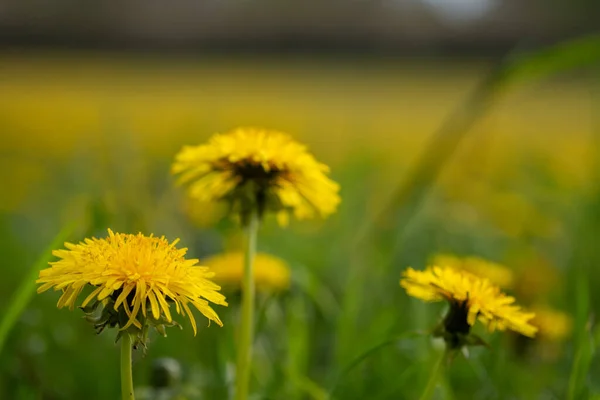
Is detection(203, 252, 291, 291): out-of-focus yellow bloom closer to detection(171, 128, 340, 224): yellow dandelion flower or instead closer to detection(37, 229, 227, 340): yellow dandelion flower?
detection(171, 128, 340, 224): yellow dandelion flower

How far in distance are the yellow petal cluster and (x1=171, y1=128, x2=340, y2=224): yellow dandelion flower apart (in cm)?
15

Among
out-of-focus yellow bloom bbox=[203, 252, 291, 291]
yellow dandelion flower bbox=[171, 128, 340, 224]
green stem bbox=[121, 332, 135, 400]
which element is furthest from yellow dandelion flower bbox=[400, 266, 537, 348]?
out-of-focus yellow bloom bbox=[203, 252, 291, 291]

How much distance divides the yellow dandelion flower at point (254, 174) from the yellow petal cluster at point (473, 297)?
15 centimetres

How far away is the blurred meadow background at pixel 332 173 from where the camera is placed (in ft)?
3.52

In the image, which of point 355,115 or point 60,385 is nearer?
point 60,385

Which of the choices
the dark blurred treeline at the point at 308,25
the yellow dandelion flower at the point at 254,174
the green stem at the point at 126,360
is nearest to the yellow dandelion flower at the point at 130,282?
the green stem at the point at 126,360

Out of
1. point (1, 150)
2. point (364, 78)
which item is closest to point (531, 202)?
point (1, 150)

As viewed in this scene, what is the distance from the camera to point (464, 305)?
0.71m

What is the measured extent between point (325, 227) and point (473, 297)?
5.65 ft

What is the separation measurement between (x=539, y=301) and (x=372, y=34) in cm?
387

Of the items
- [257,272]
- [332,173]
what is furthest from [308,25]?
[257,272]

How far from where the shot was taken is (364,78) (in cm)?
507

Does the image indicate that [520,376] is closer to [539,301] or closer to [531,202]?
[539,301]

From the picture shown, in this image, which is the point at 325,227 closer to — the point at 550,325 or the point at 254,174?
the point at 550,325
